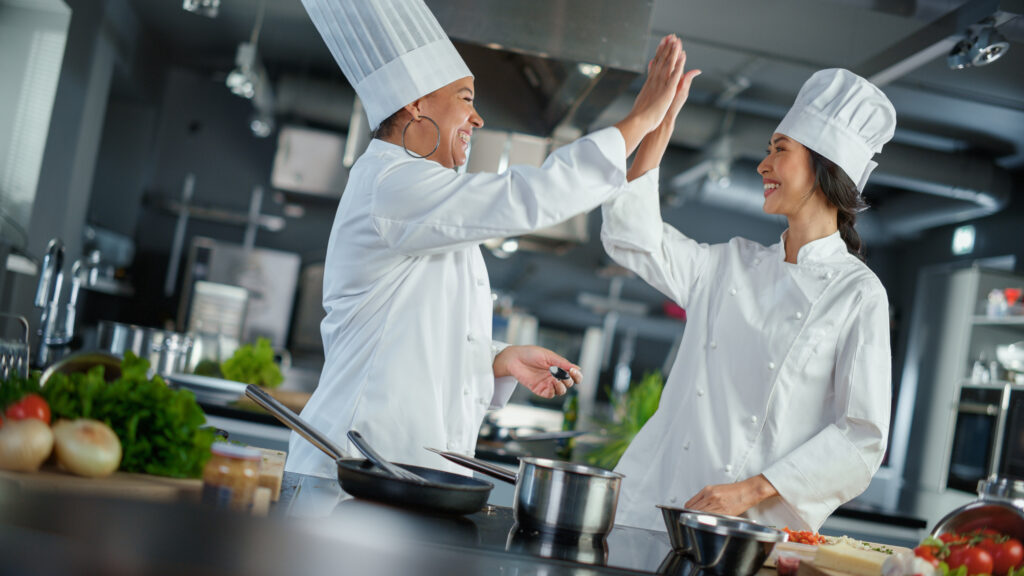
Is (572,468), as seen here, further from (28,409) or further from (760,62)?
(760,62)

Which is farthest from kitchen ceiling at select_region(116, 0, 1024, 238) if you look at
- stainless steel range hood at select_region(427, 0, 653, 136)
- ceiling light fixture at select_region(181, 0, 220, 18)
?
ceiling light fixture at select_region(181, 0, 220, 18)

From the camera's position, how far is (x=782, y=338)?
5.35 ft

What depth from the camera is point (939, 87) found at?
17.0 feet

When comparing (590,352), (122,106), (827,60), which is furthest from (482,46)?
(590,352)

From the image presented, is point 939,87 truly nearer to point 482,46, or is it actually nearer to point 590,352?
point 482,46

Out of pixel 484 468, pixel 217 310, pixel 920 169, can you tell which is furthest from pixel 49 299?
pixel 920 169

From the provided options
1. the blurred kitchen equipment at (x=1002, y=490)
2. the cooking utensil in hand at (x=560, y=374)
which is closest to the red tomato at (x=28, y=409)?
the cooking utensil in hand at (x=560, y=374)

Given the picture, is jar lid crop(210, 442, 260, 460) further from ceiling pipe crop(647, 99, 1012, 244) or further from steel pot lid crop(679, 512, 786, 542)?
ceiling pipe crop(647, 99, 1012, 244)

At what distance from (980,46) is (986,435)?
3.17 metres

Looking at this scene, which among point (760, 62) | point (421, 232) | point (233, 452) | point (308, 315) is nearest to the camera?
point (233, 452)

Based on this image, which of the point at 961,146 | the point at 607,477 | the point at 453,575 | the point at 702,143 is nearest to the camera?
the point at 453,575

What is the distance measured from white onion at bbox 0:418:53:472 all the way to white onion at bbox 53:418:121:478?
15 millimetres

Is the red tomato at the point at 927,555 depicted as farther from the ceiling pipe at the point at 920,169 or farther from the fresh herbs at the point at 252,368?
the ceiling pipe at the point at 920,169

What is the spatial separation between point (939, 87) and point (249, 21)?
4302 mm
